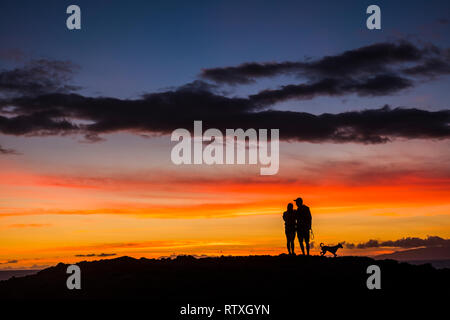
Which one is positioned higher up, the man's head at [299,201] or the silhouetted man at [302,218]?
the man's head at [299,201]

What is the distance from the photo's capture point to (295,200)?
98.7 feet

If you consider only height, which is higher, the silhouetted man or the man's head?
the man's head

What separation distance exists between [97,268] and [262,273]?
32.4 feet

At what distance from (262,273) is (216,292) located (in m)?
3.23

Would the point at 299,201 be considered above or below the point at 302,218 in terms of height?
above
